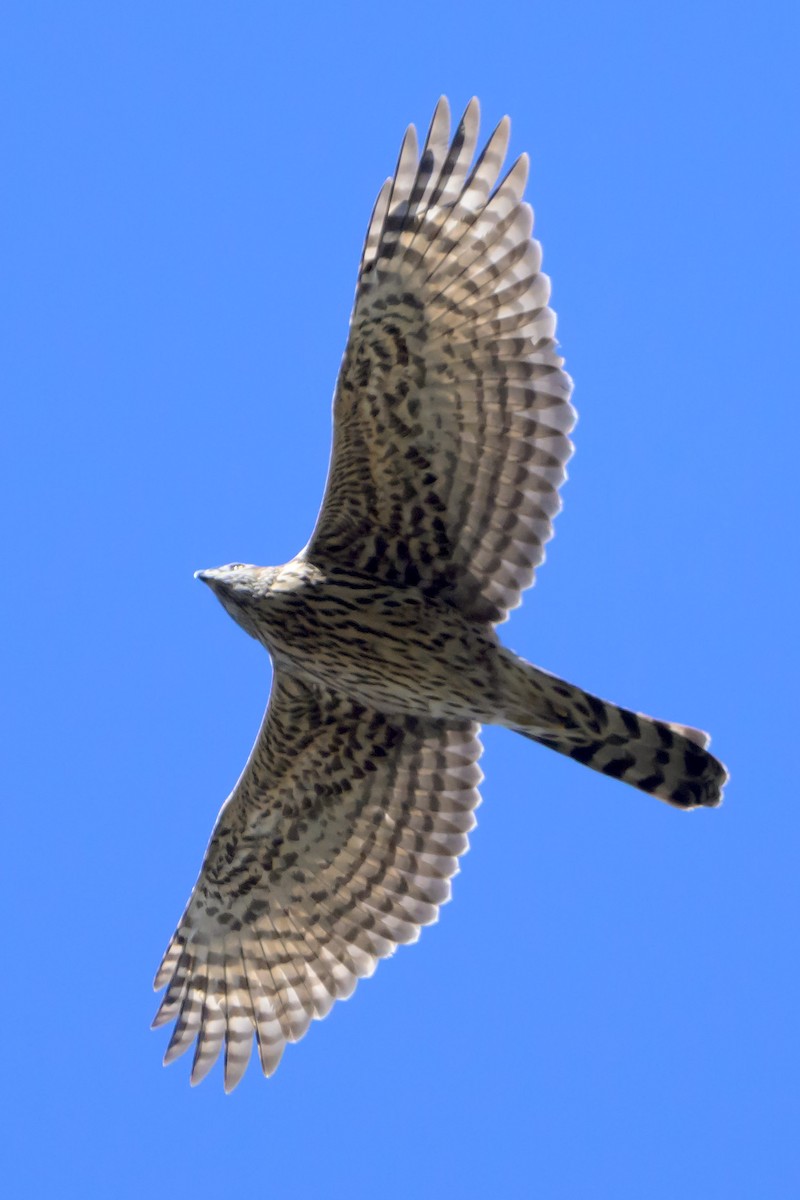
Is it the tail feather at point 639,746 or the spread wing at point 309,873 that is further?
the spread wing at point 309,873

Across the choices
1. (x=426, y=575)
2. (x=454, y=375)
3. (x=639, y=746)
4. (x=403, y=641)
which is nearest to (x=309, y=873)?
(x=403, y=641)

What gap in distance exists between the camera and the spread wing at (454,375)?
358 inches

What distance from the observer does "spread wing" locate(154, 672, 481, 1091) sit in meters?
10.5

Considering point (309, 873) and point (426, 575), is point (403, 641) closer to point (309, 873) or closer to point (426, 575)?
point (426, 575)

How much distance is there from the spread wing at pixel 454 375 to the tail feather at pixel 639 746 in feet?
2.09

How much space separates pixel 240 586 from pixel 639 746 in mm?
2112

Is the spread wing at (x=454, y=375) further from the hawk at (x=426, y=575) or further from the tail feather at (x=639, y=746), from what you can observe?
the tail feather at (x=639, y=746)

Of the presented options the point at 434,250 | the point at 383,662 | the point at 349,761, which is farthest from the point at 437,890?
the point at 434,250

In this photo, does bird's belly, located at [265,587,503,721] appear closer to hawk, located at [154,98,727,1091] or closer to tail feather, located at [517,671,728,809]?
hawk, located at [154,98,727,1091]

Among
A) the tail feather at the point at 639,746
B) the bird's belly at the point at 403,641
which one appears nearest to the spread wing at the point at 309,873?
the bird's belly at the point at 403,641

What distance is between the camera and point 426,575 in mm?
9617

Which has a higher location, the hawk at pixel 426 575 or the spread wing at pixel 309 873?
the hawk at pixel 426 575

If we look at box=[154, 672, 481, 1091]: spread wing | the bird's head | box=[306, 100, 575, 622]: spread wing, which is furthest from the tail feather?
the bird's head

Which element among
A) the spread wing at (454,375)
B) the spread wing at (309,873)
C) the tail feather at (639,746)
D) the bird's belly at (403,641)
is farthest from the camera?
the spread wing at (309,873)
